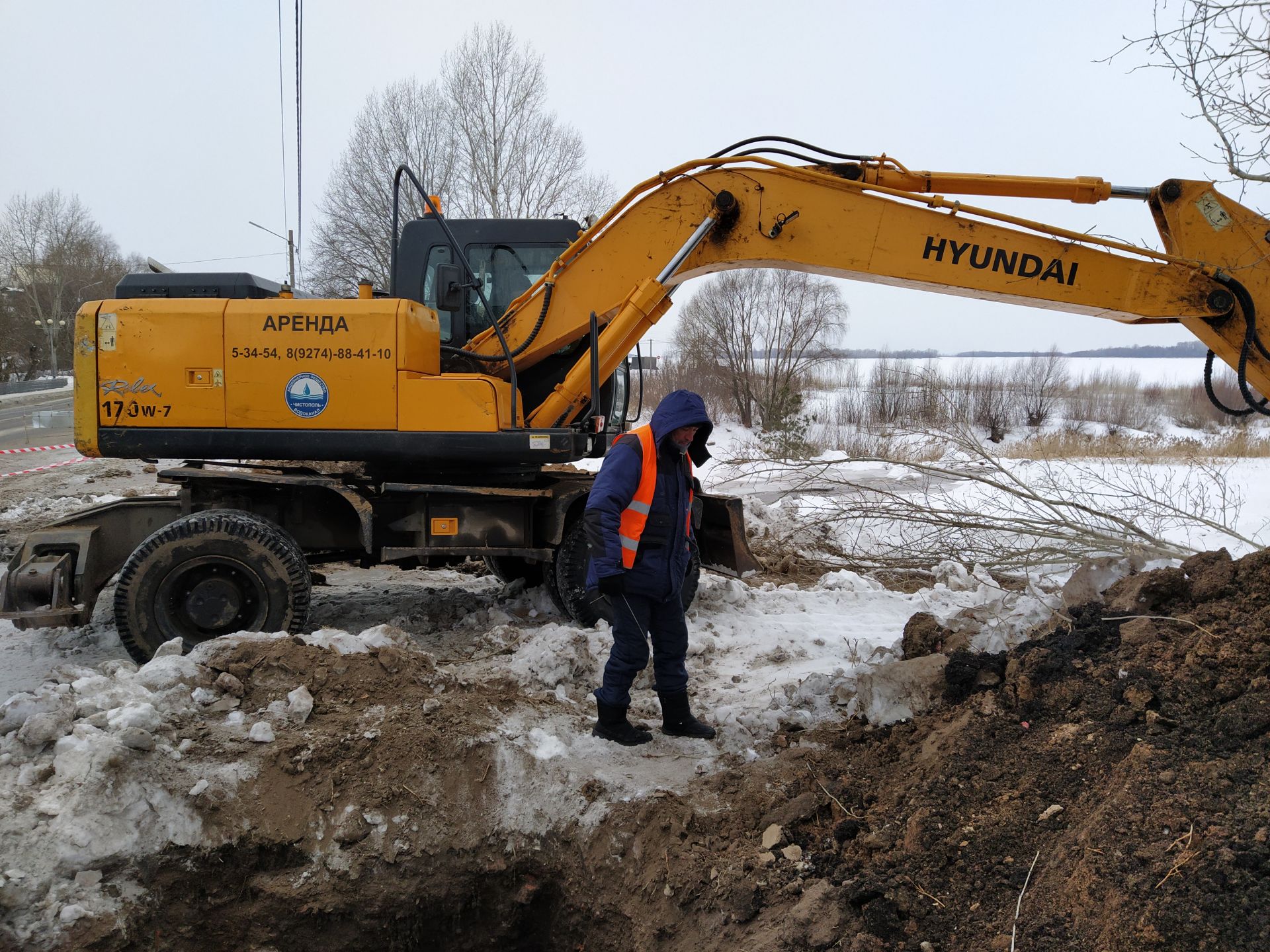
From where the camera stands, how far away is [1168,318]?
4902 mm

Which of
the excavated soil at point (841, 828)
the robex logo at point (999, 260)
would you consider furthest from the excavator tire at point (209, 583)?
the robex logo at point (999, 260)

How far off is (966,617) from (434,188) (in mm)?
26422

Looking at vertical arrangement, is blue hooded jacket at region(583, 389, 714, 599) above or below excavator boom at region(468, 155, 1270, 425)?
below

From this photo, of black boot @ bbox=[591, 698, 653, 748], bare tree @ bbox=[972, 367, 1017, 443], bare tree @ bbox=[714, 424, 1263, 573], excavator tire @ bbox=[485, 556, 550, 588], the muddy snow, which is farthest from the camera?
bare tree @ bbox=[972, 367, 1017, 443]

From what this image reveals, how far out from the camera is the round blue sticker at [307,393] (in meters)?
5.79

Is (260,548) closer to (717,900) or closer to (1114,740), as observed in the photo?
(717,900)

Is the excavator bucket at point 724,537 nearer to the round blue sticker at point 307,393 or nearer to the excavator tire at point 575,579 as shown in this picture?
the excavator tire at point 575,579

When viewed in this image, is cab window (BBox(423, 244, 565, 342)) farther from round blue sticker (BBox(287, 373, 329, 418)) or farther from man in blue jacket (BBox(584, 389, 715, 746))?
man in blue jacket (BBox(584, 389, 715, 746))

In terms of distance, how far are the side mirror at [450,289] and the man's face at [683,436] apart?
247 cm

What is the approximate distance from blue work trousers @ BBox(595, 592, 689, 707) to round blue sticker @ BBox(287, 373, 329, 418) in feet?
8.60

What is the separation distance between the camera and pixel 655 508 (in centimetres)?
440

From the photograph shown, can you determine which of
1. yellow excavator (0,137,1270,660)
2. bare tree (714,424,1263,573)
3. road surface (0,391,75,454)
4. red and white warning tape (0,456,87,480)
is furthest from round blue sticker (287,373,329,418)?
road surface (0,391,75,454)

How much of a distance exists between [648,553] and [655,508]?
23cm

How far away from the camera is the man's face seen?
4.36m
